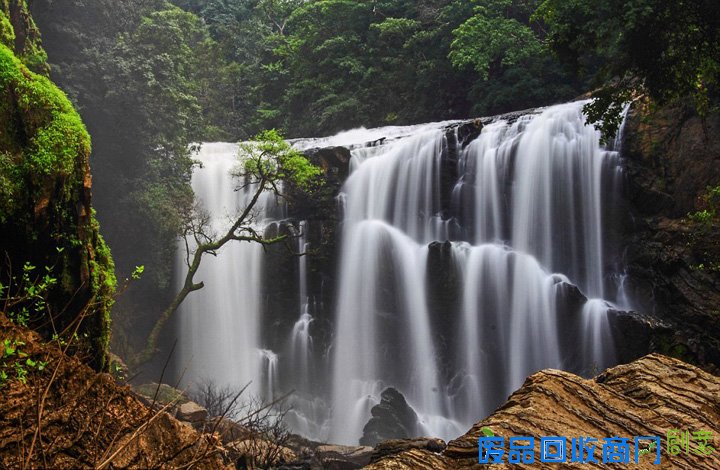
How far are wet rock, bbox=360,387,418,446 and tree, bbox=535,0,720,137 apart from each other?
9034 mm

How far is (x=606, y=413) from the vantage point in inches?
113

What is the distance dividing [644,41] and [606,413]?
25.4ft

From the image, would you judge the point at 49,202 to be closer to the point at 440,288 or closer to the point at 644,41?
the point at 644,41

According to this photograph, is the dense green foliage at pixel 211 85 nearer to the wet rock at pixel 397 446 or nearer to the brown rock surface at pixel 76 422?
the wet rock at pixel 397 446

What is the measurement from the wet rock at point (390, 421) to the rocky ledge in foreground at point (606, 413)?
11055 millimetres

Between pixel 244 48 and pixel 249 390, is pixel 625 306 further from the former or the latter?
pixel 244 48

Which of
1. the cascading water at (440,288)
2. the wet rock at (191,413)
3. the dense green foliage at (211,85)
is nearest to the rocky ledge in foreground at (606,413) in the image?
the wet rock at (191,413)

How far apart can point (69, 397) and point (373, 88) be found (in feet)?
79.5

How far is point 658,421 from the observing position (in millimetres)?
2916

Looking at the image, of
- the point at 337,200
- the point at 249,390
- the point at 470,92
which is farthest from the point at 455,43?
the point at 249,390

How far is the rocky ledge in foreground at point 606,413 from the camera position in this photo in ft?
8.63

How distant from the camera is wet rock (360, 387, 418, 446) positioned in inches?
537

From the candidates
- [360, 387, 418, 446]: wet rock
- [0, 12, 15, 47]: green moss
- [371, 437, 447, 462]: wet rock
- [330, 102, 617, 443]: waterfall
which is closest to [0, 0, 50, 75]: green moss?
[0, 12, 15, 47]: green moss

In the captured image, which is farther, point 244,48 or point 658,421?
point 244,48
